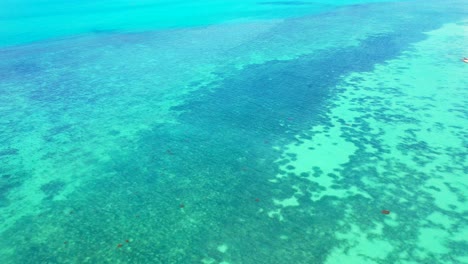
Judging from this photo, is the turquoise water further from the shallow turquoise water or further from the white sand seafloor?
the shallow turquoise water

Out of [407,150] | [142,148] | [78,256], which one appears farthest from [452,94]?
[78,256]

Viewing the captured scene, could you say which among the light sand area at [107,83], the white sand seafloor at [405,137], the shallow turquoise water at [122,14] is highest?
the shallow turquoise water at [122,14]

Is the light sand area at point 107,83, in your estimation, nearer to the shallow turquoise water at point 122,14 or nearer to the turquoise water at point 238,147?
the turquoise water at point 238,147

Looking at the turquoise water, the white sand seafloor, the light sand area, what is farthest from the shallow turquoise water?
the white sand seafloor

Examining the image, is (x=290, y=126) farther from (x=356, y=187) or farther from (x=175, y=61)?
(x=175, y=61)

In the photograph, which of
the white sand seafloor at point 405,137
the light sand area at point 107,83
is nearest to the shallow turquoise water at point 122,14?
the light sand area at point 107,83

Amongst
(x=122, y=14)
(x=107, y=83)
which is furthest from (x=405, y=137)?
(x=122, y=14)
